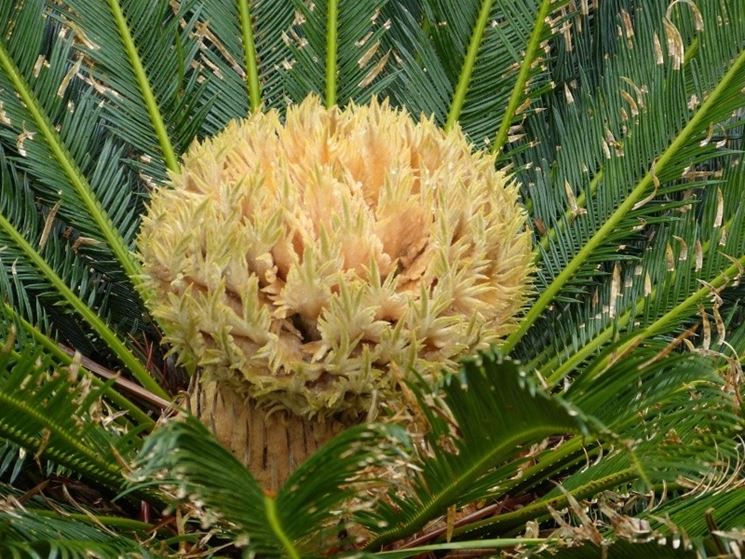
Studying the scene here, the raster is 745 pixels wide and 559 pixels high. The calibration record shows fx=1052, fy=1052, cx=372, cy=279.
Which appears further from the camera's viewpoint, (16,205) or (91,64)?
(91,64)

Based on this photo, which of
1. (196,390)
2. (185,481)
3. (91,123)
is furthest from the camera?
(91,123)

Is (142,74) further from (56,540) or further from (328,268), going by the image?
(56,540)

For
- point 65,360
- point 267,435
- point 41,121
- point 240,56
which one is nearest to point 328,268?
point 267,435

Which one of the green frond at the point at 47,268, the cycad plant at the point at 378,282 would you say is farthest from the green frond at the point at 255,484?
the green frond at the point at 47,268

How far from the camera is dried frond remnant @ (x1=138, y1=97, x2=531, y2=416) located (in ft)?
4.91

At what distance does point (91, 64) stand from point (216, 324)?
1045mm

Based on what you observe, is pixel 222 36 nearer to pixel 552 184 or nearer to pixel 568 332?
pixel 552 184

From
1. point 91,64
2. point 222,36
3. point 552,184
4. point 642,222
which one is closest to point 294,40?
point 222,36

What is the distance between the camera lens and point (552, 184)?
2.30m

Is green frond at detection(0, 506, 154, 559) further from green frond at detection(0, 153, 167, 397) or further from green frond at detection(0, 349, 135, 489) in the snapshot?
green frond at detection(0, 153, 167, 397)

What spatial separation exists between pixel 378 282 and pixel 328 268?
74mm

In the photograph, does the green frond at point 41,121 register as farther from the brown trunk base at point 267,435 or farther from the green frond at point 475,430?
the green frond at point 475,430

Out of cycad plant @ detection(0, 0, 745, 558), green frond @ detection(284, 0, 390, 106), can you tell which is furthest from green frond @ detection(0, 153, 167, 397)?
green frond @ detection(284, 0, 390, 106)

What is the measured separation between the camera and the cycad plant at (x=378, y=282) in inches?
50.2
